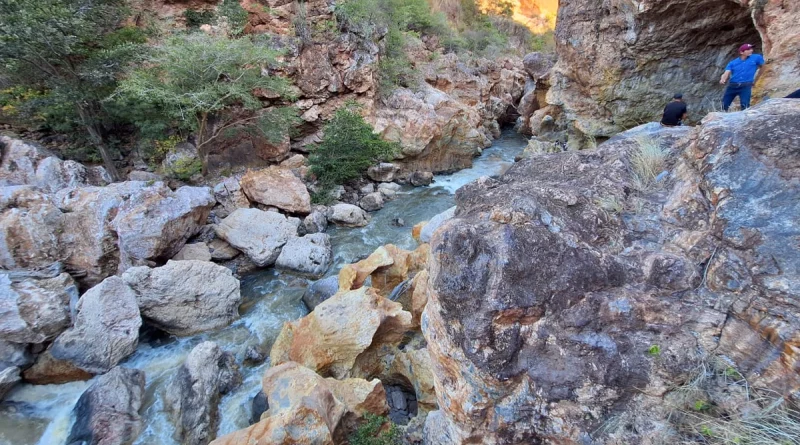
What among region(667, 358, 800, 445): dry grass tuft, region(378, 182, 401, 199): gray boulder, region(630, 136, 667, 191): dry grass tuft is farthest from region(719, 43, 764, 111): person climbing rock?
region(378, 182, 401, 199): gray boulder

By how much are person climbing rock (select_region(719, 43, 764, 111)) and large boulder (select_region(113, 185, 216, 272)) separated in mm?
10265

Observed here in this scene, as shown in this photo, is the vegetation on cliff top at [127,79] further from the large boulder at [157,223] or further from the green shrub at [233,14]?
the large boulder at [157,223]

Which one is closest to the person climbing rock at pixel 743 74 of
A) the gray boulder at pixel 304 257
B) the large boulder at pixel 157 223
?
the gray boulder at pixel 304 257

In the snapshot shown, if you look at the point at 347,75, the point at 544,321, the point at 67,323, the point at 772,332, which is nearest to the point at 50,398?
the point at 67,323

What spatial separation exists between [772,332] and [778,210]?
0.69 m

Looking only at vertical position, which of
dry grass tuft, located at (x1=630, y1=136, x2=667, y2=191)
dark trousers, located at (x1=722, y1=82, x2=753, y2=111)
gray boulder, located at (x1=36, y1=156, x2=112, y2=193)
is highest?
dark trousers, located at (x1=722, y1=82, x2=753, y2=111)

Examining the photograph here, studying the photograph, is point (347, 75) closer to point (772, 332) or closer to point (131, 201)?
point (131, 201)

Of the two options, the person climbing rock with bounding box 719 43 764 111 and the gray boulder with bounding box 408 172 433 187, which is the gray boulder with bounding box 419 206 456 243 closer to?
the gray boulder with bounding box 408 172 433 187

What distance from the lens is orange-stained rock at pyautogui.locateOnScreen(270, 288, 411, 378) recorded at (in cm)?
502

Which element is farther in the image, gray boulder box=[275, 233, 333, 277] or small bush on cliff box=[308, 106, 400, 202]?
small bush on cliff box=[308, 106, 400, 202]

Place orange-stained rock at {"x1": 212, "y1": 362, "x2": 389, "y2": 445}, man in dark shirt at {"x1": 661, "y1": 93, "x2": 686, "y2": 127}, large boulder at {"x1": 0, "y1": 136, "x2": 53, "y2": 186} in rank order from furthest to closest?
large boulder at {"x1": 0, "y1": 136, "x2": 53, "y2": 186} < man in dark shirt at {"x1": 661, "y1": 93, "x2": 686, "y2": 127} < orange-stained rock at {"x1": 212, "y1": 362, "x2": 389, "y2": 445}

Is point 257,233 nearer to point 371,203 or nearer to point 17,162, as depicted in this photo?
point 371,203

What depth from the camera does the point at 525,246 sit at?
91.6 inches

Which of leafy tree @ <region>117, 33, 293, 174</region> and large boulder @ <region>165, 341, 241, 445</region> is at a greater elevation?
leafy tree @ <region>117, 33, 293, 174</region>
